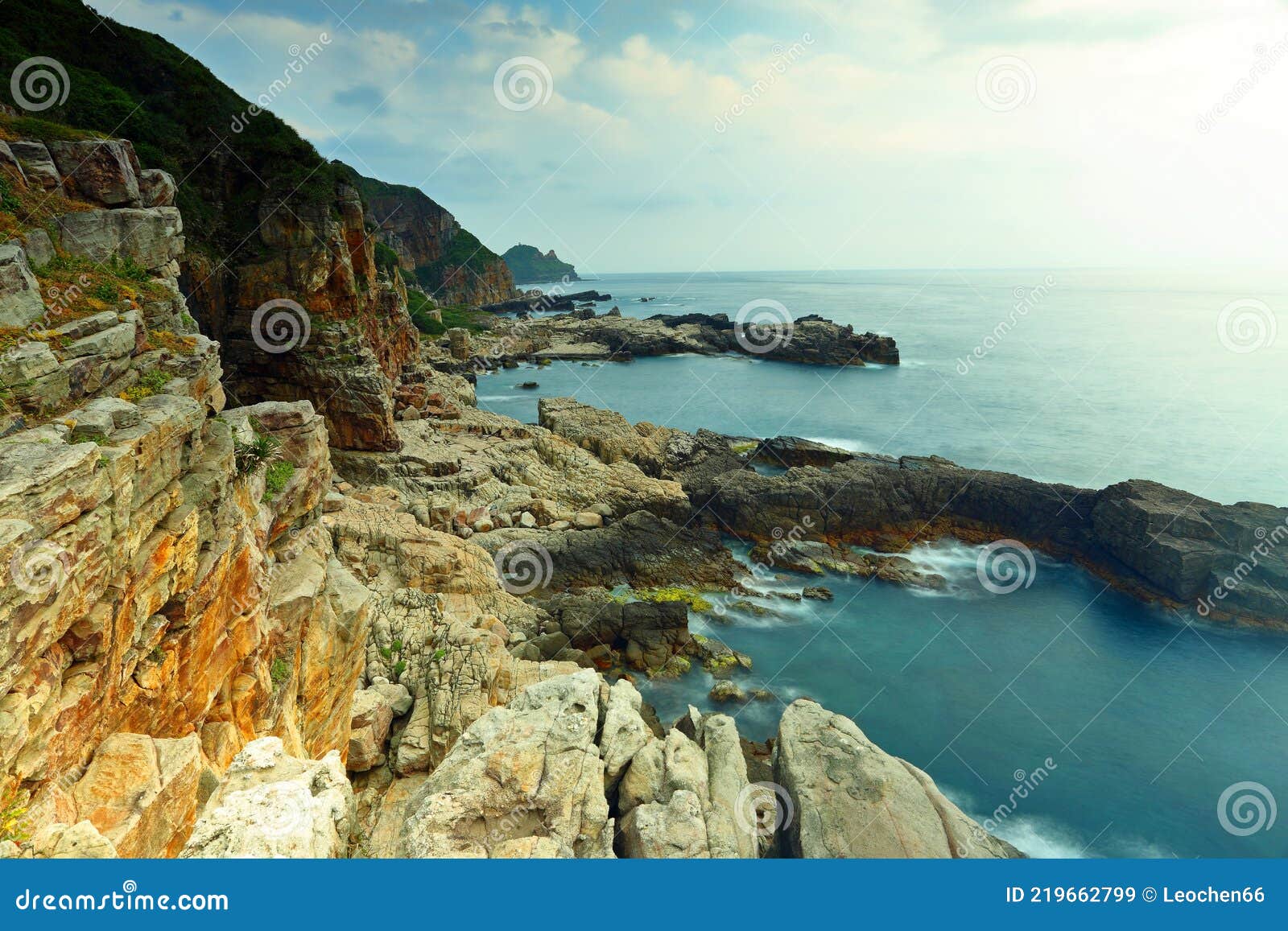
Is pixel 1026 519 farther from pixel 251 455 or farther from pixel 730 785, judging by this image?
pixel 251 455

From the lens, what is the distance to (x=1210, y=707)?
22672 millimetres

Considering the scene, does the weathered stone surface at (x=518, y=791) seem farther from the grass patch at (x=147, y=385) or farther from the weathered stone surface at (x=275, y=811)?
the grass patch at (x=147, y=385)

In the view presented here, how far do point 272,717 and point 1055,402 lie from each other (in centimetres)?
6225

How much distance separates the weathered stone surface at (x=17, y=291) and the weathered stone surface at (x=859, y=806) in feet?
42.0

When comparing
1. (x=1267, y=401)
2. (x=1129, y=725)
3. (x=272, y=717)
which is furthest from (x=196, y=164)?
(x=1267, y=401)

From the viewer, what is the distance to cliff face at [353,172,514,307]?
110 m

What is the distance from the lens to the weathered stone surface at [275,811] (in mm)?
5543

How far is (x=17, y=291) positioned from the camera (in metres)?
7.16

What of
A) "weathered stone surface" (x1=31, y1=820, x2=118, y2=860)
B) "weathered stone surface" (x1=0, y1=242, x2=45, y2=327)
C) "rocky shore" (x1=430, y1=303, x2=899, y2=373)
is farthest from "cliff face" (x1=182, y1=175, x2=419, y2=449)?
"rocky shore" (x1=430, y1=303, x2=899, y2=373)

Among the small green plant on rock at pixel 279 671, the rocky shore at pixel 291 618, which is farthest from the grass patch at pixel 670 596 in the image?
the small green plant on rock at pixel 279 671

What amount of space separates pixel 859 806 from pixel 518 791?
6020mm

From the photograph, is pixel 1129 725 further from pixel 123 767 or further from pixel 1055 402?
pixel 1055 402

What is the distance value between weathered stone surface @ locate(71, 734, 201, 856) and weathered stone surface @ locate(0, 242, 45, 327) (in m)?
4.67

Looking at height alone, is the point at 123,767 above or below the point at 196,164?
below
